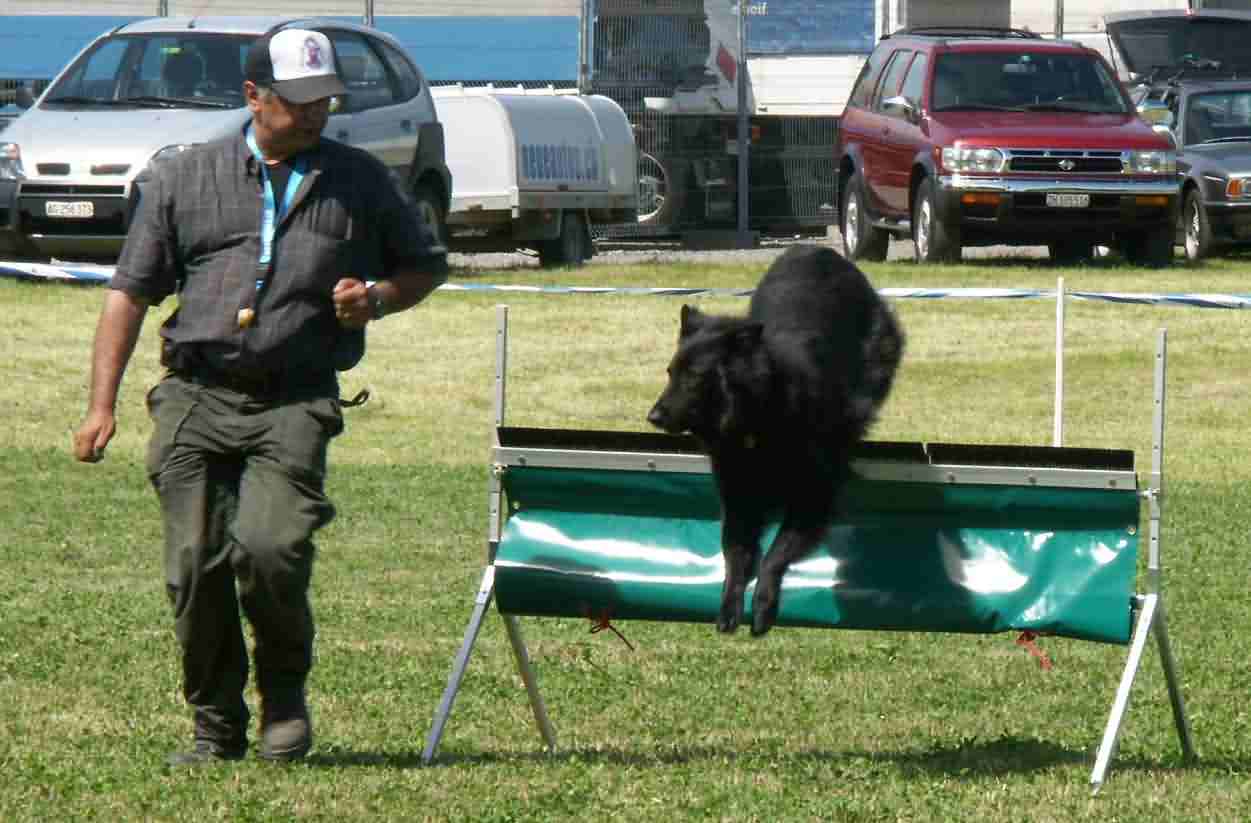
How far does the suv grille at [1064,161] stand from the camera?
59.9 feet

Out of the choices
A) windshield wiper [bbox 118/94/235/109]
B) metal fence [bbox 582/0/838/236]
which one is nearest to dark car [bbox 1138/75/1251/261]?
→ metal fence [bbox 582/0/838/236]

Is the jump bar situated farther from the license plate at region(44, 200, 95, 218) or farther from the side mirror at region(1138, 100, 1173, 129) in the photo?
the side mirror at region(1138, 100, 1173, 129)

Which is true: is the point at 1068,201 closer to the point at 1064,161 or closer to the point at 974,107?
the point at 1064,161

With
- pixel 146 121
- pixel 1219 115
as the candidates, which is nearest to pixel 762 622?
pixel 146 121

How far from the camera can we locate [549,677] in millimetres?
7293

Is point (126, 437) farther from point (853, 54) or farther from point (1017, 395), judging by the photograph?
point (853, 54)

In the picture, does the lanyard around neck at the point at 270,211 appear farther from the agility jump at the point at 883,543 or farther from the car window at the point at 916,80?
the car window at the point at 916,80

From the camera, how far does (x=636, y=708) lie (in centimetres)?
684

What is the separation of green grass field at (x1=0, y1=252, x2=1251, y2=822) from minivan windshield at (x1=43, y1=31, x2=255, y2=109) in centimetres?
217

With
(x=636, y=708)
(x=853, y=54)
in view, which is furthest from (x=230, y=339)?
(x=853, y=54)

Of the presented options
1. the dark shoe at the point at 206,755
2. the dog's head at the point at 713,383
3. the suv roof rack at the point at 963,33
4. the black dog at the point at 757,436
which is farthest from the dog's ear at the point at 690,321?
the suv roof rack at the point at 963,33

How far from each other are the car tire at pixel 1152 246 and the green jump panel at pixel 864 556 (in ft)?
45.4

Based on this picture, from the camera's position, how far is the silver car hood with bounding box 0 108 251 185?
14.8m

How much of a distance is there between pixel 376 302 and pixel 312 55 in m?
0.61
